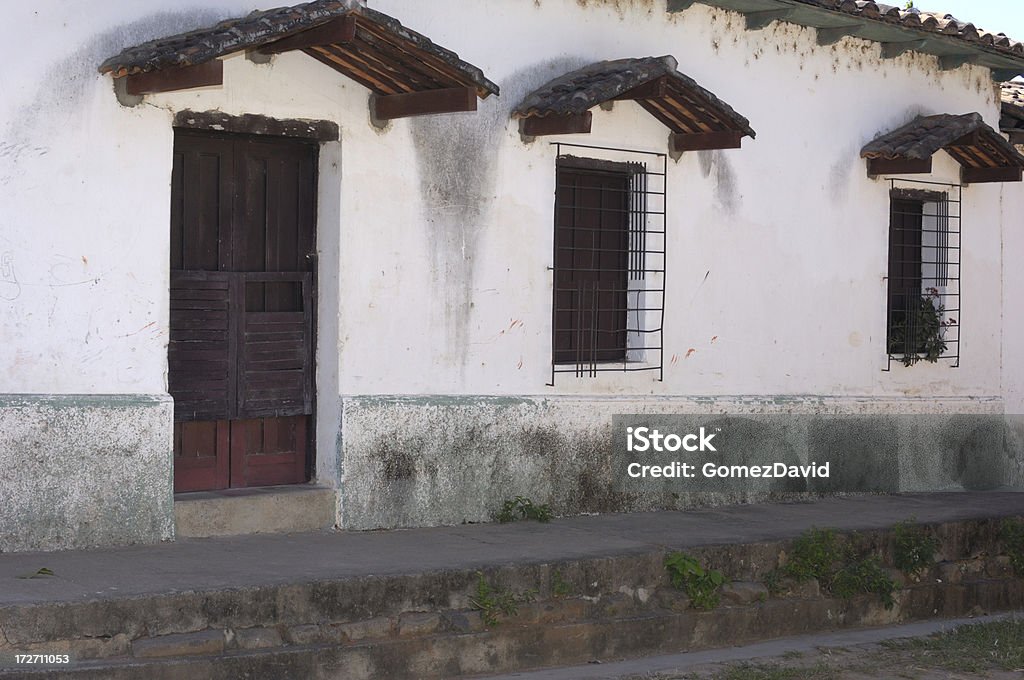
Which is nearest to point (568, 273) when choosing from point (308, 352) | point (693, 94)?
point (693, 94)

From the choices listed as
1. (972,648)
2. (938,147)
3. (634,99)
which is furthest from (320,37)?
(938,147)

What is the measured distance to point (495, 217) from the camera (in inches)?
344

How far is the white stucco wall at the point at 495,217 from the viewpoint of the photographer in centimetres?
698

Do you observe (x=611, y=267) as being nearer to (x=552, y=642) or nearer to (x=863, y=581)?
(x=863, y=581)

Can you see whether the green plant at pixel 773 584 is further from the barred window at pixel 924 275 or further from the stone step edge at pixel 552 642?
the barred window at pixel 924 275

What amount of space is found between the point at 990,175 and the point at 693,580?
5495mm

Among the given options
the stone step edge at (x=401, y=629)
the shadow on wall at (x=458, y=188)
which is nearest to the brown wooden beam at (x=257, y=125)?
the shadow on wall at (x=458, y=188)

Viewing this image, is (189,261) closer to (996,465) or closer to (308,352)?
(308,352)

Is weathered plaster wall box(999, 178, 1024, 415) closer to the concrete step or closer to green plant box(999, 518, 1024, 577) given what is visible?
green plant box(999, 518, 1024, 577)

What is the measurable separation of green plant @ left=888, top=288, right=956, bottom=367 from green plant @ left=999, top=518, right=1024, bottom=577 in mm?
1910

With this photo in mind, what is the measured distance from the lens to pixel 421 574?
22.3ft

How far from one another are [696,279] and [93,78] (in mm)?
4490

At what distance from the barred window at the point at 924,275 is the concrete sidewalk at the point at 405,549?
1.64 m

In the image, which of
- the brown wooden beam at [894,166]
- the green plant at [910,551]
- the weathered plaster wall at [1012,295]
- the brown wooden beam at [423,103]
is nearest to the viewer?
the brown wooden beam at [423,103]
